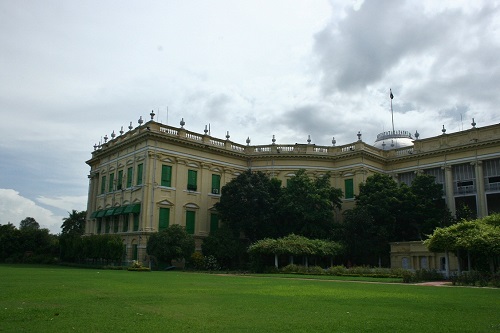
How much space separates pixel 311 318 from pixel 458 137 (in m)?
41.1

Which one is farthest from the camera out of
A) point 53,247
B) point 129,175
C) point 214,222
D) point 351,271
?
point 53,247

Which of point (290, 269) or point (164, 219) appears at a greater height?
point (164, 219)

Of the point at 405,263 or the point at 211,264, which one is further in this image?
the point at 211,264

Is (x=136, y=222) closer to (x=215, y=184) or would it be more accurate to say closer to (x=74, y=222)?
(x=215, y=184)

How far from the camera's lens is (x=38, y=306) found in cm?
1130

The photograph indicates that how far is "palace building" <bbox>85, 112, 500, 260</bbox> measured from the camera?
42.5 meters

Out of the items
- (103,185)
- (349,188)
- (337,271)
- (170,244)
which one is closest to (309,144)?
(349,188)

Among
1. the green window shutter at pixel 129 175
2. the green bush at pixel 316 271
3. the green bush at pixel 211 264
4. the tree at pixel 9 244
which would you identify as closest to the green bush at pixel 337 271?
the green bush at pixel 316 271

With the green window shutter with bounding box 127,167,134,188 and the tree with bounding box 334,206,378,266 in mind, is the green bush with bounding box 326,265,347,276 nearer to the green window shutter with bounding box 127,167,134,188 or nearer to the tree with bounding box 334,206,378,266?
the tree with bounding box 334,206,378,266

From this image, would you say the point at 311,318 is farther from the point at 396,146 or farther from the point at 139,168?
the point at 396,146

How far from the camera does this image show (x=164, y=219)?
42469 millimetres

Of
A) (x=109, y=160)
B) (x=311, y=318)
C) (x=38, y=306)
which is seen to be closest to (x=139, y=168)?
(x=109, y=160)

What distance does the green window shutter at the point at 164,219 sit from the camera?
138 ft

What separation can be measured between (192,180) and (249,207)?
7.30 meters
